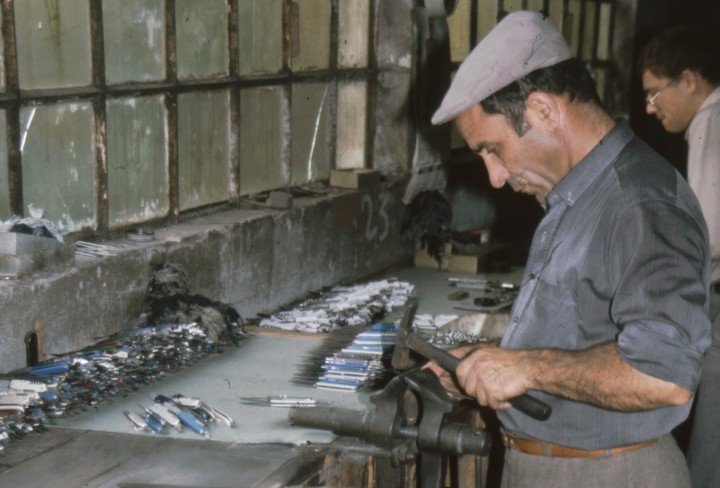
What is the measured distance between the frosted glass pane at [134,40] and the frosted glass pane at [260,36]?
23.7 inches

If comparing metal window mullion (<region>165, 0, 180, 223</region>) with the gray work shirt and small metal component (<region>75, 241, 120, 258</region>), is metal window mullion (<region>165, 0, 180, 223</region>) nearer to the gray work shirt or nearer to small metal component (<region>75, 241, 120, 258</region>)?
small metal component (<region>75, 241, 120, 258</region>)

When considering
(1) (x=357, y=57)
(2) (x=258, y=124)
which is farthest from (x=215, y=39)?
(1) (x=357, y=57)

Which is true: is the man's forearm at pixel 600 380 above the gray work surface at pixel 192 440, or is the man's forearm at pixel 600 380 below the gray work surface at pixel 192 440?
above

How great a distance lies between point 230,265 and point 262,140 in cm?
81

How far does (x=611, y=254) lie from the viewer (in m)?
2.35

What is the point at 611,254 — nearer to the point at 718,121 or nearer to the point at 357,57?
the point at 718,121

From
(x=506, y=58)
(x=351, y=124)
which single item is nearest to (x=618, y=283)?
(x=506, y=58)

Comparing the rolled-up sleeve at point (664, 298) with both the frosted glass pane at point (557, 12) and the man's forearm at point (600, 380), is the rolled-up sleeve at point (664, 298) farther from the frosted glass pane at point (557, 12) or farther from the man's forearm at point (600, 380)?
the frosted glass pane at point (557, 12)

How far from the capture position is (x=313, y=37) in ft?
18.0

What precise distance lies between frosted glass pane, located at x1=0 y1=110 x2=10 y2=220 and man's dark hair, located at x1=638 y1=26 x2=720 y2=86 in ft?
9.63

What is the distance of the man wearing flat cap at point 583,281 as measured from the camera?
7.30ft

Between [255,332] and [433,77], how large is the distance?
2.36m

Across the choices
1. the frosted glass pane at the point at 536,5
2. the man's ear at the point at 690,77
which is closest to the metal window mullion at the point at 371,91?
the man's ear at the point at 690,77

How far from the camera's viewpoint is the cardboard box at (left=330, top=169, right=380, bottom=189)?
565 centimetres
